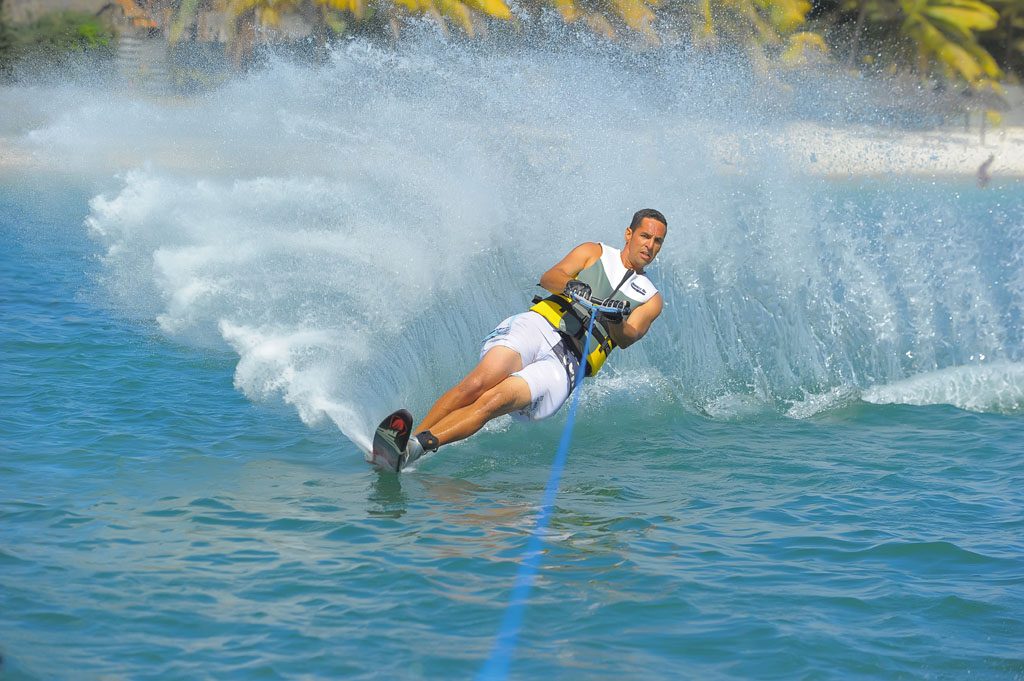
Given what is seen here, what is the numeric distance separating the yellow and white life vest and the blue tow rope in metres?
0.06

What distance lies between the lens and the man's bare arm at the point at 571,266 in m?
6.20

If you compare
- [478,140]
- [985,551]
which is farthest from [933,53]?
[985,551]

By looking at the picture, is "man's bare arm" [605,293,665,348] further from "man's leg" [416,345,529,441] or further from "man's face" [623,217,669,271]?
"man's leg" [416,345,529,441]

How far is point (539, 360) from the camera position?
6066 millimetres

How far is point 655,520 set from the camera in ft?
17.8

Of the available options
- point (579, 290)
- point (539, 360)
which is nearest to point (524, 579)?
point (539, 360)

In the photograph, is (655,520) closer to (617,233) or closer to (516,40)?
(617,233)

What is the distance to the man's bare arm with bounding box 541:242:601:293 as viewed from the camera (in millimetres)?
6203

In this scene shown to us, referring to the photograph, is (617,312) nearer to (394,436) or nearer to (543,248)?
(394,436)

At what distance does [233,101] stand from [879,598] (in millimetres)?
21662

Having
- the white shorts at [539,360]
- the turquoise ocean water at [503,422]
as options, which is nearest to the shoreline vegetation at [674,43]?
the turquoise ocean water at [503,422]

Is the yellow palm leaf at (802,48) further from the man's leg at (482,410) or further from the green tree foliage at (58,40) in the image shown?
the man's leg at (482,410)

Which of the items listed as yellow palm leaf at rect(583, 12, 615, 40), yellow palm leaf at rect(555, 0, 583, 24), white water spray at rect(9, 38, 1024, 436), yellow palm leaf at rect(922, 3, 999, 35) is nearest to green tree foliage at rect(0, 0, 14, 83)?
yellow palm leaf at rect(555, 0, 583, 24)

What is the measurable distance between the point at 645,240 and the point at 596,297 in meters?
0.40
